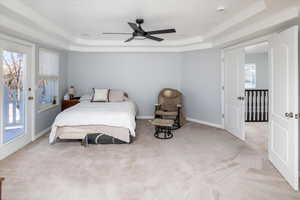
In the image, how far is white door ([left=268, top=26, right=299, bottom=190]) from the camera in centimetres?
224

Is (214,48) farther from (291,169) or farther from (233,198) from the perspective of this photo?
(233,198)

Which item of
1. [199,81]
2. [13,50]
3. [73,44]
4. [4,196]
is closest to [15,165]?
[4,196]

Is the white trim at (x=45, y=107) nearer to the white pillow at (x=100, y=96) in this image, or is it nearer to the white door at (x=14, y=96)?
the white door at (x=14, y=96)

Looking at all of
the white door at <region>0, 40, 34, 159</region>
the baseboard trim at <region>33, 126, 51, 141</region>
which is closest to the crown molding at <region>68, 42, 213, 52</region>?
the white door at <region>0, 40, 34, 159</region>

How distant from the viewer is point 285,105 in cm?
242

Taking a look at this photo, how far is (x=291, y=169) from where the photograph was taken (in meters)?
2.30

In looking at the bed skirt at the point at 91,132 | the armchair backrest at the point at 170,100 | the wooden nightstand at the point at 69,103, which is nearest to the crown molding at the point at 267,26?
the armchair backrest at the point at 170,100

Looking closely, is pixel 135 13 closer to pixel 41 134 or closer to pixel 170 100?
pixel 170 100

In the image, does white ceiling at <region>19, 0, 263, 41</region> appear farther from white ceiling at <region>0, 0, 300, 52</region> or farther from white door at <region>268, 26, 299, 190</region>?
white door at <region>268, 26, 299, 190</region>

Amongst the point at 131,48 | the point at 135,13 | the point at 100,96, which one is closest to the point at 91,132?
the point at 100,96

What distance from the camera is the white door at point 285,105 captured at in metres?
2.24

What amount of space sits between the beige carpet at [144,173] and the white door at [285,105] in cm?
25

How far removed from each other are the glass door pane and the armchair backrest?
3435 millimetres

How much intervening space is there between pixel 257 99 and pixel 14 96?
661 centimetres
